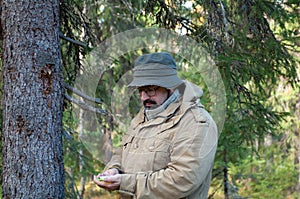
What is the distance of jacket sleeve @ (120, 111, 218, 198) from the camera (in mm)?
2479

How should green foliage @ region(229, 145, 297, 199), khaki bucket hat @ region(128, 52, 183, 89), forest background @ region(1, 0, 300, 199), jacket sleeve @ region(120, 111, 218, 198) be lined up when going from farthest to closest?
green foliage @ region(229, 145, 297, 199)
forest background @ region(1, 0, 300, 199)
khaki bucket hat @ region(128, 52, 183, 89)
jacket sleeve @ region(120, 111, 218, 198)

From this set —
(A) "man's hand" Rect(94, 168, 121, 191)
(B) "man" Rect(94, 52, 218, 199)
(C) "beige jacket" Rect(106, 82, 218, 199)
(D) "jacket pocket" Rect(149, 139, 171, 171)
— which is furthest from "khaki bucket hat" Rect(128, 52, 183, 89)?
(A) "man's hand" Rect(94, 168, 121, 191)

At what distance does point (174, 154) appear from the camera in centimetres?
254

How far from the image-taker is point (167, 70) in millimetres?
2732

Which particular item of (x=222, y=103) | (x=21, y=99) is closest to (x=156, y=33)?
(x=222, y=103)

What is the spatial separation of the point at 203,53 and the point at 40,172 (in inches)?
77.4

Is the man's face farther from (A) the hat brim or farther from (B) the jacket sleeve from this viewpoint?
(B) the jacket sleeve

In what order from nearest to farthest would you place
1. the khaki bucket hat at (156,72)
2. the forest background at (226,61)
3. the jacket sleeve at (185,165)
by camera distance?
the jacket sleeve at (185,165), the khaki bucket hat at (156,72), the forest background at (226,61)

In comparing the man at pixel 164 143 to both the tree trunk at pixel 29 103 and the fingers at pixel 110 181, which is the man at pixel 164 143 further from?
the tree trunk at pixel 29 103

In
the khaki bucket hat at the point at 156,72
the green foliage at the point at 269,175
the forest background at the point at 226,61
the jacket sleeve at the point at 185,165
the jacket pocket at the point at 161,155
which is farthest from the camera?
the green foliage at the point at 269,175

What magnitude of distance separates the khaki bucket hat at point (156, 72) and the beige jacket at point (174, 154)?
0.11 meters

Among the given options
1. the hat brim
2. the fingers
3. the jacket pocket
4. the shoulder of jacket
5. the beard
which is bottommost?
the fingers

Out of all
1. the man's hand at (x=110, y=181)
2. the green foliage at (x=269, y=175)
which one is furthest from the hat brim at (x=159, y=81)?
the green foliage at (x=269, y=175)

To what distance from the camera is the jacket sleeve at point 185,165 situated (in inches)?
97.6
